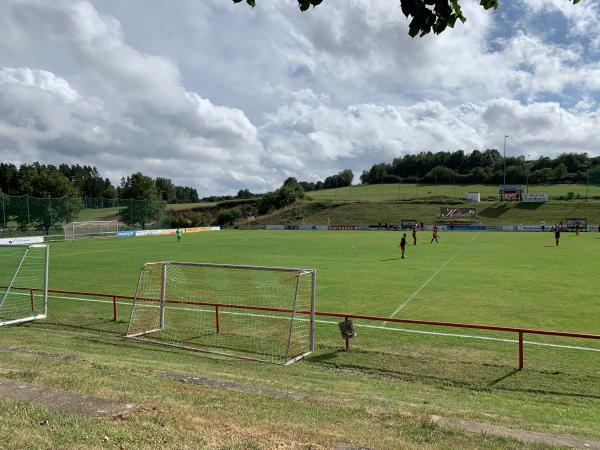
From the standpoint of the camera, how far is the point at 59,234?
56.7m

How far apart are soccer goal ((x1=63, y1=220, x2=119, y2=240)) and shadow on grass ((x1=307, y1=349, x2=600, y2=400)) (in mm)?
53605

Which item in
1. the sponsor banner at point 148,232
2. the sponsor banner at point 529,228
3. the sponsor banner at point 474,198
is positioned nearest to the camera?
the sponsor banner at point 148,232

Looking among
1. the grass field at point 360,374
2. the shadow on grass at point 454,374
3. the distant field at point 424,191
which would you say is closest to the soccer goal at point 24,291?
the grass field at point 360,374

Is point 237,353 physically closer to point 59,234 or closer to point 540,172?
point 59,234

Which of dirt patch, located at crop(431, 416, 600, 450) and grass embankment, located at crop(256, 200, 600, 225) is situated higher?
grass embankment, located at crop(256, 200, 600, 225)

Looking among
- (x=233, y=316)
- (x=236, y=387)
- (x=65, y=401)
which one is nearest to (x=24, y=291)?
(x=233, y=316)

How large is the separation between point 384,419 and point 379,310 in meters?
10.7

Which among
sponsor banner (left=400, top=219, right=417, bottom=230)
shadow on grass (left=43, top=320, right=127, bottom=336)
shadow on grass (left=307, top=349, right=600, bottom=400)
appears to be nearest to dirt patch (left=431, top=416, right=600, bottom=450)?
shadow on grass (left=307, top=349, right=600, bottom=400)

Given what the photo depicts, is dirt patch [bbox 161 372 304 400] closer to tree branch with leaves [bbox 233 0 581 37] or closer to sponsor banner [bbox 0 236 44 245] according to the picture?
tree branch with leaves [bbox 233 0 581 37]

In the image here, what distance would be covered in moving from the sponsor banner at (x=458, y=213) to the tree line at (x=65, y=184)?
60.2 metres

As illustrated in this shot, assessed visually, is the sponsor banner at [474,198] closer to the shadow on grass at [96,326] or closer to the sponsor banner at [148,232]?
the sponsor banner at [148,232]

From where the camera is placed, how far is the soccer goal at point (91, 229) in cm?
5816

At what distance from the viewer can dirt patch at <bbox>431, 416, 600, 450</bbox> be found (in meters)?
5.01

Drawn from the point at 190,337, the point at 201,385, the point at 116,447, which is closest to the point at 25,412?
the point at 116,447
